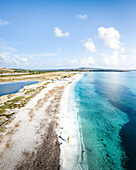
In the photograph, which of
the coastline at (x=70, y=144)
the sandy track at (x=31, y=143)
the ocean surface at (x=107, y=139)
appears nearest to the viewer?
the sandy track at (x=31, y=143)

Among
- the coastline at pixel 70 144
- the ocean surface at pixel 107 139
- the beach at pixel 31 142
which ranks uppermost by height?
the beach at pixel 31 142

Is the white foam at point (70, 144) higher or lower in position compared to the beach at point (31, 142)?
lower

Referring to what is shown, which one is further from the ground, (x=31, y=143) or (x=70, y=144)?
(x=31, y=143)

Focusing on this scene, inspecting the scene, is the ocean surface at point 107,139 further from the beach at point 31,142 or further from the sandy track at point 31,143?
the sandy track at point 31,143

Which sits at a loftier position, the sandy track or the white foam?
the sandy track

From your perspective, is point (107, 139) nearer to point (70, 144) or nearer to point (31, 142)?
point (70, 144)

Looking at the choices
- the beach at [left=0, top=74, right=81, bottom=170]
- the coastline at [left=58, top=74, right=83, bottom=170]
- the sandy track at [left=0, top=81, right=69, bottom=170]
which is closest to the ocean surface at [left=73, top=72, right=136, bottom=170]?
the coastline at [left=58, top=74, right=83, bottom=170]

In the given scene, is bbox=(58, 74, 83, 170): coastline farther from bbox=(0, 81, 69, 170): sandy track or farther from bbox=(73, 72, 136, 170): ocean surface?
bbox=(0, 81, 69, 170): sandy track

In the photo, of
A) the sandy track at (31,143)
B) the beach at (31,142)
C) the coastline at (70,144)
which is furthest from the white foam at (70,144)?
the sandy track at (31,143)

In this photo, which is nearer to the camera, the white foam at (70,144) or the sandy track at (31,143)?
the sandy track at (31,143)

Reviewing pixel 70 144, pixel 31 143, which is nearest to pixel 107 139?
pixel 70 144

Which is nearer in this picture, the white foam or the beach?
the beach
